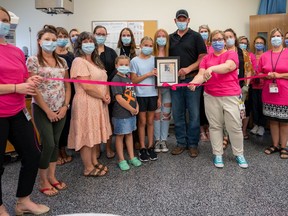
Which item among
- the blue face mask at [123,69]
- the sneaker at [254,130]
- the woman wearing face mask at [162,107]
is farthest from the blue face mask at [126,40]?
the sneaker at [254,130]

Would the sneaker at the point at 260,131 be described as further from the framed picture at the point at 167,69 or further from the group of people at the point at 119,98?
the framed picture at the point at 167,69

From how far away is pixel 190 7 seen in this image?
4574 mm

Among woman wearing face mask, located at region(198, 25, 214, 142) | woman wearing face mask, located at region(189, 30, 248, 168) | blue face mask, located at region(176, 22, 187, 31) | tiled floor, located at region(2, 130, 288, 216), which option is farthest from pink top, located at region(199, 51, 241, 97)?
woman wearing face mask, located at region(198, 25, 214, 142)

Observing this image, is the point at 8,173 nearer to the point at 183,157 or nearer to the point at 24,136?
the point at 24,136

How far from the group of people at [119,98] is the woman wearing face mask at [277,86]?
0.01m

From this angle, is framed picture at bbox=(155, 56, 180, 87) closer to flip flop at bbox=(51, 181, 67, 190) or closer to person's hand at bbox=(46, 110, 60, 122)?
person's hand at bbox=(46, 110, 60, 122)

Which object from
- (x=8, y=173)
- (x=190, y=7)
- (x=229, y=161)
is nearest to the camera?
(x=8, y=173)

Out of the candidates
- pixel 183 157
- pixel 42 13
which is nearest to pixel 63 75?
pixel 183 157

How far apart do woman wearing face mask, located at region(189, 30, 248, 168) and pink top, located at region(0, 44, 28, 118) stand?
166 centimetres

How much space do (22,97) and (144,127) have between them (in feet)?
5.14

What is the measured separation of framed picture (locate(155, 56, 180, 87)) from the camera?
2.91m

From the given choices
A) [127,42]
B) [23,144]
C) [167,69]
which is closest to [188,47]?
[167,69]

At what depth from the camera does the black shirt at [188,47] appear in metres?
3.02

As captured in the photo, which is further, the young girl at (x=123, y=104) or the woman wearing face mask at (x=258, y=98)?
the woman wearing face mask at (x=258, y=98)
